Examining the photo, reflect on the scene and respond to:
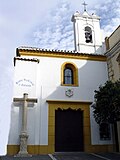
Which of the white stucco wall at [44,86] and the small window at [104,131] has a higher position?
the white stucco wall at [44,86]

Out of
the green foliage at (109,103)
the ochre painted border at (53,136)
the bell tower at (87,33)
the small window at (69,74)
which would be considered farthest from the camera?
the bell tower at (87,33)

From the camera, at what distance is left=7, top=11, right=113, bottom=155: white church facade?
13.9 m

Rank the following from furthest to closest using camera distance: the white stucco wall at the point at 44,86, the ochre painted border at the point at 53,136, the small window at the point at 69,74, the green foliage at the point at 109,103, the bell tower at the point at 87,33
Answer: the bell tower at the point at 87,33 < the small window at the point at 69,74 < the white stucco wall at the point at 44,86 < the ochre painted border at the point at 53,136 < the green foliage at the point at 109,103

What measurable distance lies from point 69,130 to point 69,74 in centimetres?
376

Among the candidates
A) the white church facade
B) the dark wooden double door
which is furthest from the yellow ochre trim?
the dark wooden double door

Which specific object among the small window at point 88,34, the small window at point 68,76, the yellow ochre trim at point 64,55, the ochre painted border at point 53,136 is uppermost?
the small window at point 88,34

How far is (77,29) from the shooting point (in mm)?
19359

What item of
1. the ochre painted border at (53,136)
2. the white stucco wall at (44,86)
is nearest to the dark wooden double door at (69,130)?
the ochre painted border at (53,136)

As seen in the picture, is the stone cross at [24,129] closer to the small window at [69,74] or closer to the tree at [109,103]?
the small window at [69,74]

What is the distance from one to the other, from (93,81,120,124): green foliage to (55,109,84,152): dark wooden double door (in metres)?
2.24

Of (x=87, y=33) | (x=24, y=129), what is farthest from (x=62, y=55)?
(x=24, y=129)

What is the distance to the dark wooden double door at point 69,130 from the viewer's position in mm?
14375

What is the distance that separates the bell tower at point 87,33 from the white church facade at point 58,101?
78.9 inches

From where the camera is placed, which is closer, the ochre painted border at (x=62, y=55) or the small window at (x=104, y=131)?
the small window at (x=104, y=131)
